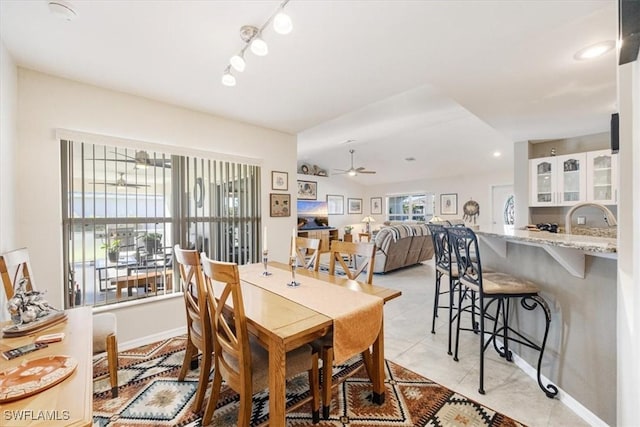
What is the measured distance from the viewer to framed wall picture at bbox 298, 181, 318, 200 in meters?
8.92

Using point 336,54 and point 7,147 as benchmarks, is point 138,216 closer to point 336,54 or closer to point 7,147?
point 7,147

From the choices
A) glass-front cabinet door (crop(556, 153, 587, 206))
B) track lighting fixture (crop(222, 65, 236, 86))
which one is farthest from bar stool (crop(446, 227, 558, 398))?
glass-front cabinet door (crop(556, 153, 587, 206))

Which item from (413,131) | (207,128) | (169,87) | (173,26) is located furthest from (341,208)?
(173,26)

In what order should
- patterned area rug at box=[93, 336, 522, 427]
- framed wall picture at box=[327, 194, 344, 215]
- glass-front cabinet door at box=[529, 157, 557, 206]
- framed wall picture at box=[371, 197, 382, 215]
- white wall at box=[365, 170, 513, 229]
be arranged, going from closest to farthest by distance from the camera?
patterned area rug at box=[93, 336, 522, 427] → glass-front cabinet door at box=[529, 157, 557, 206] → white wall at box=[365, 170, 513, 229] → framed wall picture at box=[327, 194, 344, 215] → framed wall picture at box=[371, 197, 382, 215]

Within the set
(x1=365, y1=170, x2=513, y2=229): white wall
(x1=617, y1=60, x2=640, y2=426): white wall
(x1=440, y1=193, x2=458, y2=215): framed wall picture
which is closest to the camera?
(x1=617, y1=60, x2=640, y2=426): white wall

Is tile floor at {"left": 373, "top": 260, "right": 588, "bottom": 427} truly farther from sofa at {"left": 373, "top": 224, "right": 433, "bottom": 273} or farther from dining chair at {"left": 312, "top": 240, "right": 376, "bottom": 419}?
sofa at {"left": 373, "top": 224, "right": 433, "bottom": 273}

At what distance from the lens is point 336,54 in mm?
1960

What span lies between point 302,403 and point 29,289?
1927 mm

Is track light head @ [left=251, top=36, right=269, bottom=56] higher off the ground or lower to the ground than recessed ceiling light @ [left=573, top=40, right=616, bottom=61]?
lower

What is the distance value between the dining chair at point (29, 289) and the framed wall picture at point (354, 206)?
8.91 m

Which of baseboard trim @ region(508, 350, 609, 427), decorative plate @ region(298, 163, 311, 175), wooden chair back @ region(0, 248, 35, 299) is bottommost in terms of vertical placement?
baseboard trim @ region(508, 350, 609, 427)

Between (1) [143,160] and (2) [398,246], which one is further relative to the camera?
(2) [398,246]

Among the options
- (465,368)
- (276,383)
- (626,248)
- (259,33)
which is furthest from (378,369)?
(259,33)

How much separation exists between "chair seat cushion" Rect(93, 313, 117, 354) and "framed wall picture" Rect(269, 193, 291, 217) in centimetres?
207
